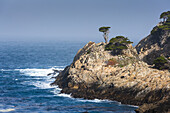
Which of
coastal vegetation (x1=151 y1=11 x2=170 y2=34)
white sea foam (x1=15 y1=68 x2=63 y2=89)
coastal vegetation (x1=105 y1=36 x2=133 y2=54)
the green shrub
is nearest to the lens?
the green shrub

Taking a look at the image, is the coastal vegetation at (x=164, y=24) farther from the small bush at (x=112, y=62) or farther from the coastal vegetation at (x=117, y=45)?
the small bush at (x=112, y=62)

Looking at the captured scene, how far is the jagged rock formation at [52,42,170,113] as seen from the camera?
6881 cm

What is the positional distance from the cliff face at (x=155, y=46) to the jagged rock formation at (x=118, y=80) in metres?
6.33

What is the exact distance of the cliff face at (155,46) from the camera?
324 ft

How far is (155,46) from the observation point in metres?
103

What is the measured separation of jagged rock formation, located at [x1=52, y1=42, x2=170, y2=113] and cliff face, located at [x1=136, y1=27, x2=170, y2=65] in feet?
20.8

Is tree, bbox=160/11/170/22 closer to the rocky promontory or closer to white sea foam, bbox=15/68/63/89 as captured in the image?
the rocky promontory

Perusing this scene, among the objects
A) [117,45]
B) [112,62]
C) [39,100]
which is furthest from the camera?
[117,45]

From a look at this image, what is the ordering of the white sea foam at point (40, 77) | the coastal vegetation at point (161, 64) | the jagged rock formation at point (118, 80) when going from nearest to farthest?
the jagged rock formation at point (118, 80), the coastal vegetation at point (161, 64), the white sea foam at point (40, 77)

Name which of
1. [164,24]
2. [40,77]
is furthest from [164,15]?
[40,77]

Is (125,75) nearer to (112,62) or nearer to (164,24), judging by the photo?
(112,62)

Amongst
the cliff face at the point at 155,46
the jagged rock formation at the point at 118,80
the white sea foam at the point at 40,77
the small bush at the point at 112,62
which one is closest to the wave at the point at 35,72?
the white sea foam at the point at 40,77

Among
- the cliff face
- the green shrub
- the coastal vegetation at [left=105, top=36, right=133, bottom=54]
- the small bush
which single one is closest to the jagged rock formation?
the small bush

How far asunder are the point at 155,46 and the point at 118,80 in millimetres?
31603
